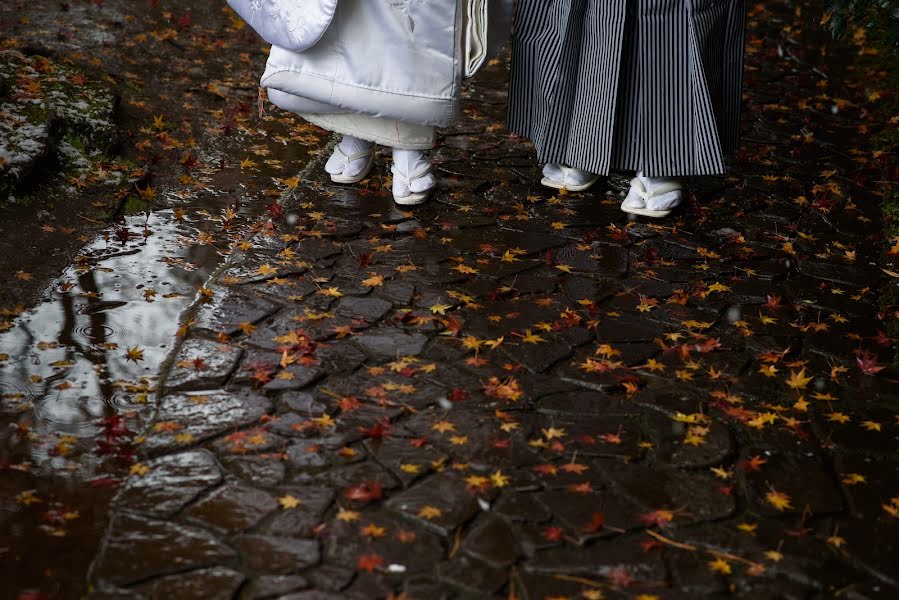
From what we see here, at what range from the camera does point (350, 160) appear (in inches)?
229

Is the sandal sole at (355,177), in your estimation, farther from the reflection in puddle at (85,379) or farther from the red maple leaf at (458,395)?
the red maple leaf at (458,395)

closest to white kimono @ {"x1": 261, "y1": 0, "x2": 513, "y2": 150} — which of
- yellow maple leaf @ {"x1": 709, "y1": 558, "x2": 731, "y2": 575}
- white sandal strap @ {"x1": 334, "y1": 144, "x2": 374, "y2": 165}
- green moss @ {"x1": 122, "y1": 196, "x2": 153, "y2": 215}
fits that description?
white sandal strap @ {"x1": 334, "y1": 144, "x2": 374, "y2": 165}

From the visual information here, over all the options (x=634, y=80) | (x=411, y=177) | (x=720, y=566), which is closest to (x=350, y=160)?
(x=411, y=177)

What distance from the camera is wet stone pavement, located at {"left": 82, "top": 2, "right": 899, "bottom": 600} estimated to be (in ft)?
10.0

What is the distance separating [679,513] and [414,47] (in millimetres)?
2806

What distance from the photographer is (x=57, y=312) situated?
14.4 ft

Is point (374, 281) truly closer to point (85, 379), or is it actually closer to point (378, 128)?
point (378, 128)

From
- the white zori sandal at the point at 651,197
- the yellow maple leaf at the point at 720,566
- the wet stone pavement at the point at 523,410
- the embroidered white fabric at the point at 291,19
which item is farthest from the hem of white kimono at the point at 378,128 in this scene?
the yellow maple leaf at the point at 720,566

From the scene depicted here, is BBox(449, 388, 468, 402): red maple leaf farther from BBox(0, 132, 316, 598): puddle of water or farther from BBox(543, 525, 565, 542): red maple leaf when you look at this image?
BBox(0, 132, 316, 598): puddle of water

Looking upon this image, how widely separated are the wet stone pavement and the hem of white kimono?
0.41 m

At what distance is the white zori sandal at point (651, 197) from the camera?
5648 millimetres

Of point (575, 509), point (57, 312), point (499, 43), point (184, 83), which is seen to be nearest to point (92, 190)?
point (57, 312)

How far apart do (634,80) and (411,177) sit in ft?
4.50

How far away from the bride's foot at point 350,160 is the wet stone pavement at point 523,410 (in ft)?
0.37
